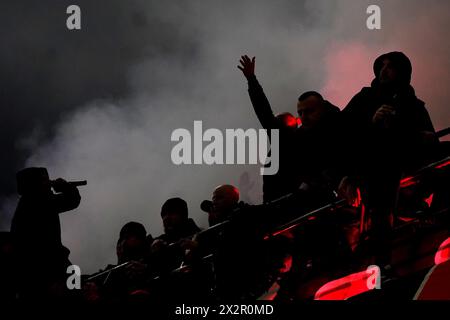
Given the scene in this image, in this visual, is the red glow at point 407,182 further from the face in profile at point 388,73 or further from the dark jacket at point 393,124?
the face in profile at point 388,73

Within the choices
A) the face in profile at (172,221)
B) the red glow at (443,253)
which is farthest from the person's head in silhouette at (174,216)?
the red glow at (443,253)

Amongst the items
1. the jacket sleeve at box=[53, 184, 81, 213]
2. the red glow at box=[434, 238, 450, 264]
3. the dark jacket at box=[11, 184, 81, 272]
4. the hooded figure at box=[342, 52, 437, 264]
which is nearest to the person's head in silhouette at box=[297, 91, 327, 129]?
the hooded figure at box=[342, 52, 437, 264]

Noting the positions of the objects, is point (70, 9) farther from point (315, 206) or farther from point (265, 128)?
point (315, 206)

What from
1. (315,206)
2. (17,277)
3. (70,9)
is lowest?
(17,277)

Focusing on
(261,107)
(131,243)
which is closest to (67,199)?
(131,243)

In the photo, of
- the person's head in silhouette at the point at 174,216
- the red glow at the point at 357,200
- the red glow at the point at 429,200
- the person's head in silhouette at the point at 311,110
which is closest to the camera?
the red glow at the point at 357,200

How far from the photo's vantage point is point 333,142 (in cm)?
492

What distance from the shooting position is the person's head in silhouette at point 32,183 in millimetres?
5289

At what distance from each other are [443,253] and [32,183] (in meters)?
3.03

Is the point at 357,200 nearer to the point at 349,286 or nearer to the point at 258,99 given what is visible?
the point at 349,286

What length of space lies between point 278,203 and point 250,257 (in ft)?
1.46

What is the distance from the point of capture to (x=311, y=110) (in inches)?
203

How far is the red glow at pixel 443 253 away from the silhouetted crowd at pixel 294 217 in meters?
0.27

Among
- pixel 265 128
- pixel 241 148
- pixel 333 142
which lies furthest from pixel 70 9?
pixel 333 142
